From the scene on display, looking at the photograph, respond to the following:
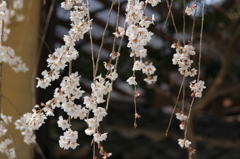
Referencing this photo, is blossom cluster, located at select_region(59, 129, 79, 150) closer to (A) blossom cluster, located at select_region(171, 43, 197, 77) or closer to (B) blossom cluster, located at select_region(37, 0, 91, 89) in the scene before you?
(B) blossom cluster, located at select_region(37, 0, 91, 89)

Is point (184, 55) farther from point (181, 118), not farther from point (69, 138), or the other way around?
point (69, 138)

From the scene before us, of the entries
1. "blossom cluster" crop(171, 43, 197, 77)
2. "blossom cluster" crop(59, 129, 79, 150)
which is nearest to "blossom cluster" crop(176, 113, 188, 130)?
"blossom cluster" crop(171, 43, 197, 77)

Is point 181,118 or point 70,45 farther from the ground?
point 70,45

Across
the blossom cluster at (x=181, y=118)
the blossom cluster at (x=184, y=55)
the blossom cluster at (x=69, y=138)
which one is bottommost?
the blossom cluster at (x=69, y=138)

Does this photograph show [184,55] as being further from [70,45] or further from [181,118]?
[70,45]

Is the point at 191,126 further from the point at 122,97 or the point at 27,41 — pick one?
the point at 122,97

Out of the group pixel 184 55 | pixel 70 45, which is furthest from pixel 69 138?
pixel 184 55

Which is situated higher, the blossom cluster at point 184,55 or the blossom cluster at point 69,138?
the blossom cluster at point 184,55

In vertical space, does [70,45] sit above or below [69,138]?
above

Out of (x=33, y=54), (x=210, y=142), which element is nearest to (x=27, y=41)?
(x=33, y=54)

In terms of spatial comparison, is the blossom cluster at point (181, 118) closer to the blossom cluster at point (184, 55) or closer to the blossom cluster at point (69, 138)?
the blossom cluster at point (184, 55)

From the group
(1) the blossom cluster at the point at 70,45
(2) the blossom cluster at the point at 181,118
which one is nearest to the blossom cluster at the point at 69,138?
(1) the blossom cluster at the point at 70,45
